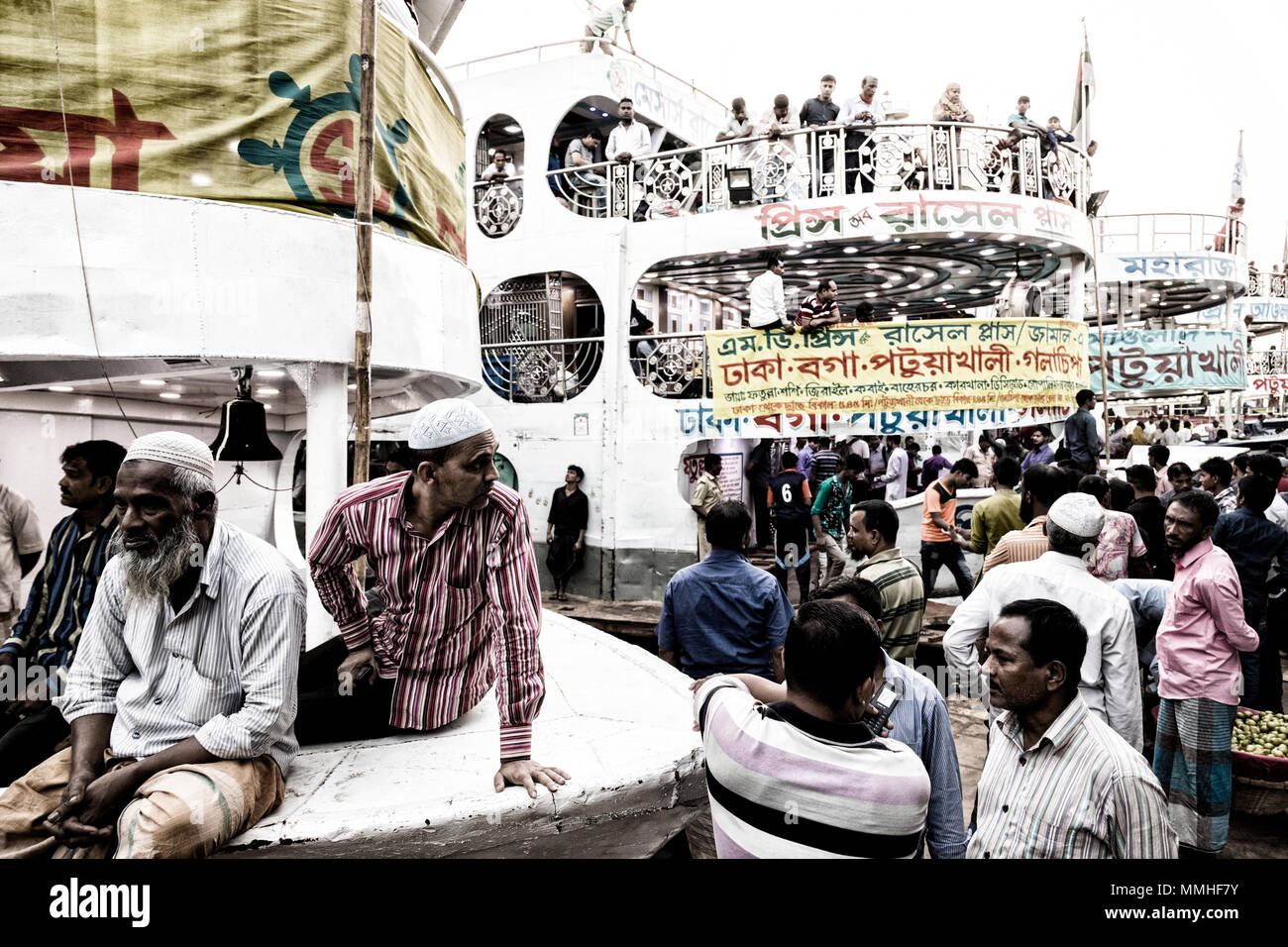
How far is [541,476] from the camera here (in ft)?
41.5

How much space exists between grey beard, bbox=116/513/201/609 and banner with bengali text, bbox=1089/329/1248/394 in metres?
18.4

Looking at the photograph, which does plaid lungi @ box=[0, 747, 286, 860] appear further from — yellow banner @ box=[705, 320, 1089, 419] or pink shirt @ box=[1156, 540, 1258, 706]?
yellow banner @ box=[705, 320, 1089, 419]

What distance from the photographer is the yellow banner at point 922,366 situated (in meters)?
9.69

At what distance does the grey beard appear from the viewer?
2322mm

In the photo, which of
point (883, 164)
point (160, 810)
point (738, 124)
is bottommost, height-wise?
point (160, 810)

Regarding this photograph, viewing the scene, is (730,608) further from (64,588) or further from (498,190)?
(498,190)

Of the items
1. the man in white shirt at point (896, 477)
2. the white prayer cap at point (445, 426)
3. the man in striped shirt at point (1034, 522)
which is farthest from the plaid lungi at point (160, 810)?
the man in white shirt at point (896, 477)

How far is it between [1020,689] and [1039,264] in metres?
12.8

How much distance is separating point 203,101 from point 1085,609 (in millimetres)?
5819

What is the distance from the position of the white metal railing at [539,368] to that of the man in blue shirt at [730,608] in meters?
8.57

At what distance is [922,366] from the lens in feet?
31.9

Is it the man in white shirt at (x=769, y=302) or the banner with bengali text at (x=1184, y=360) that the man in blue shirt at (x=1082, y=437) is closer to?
the man in white shirt at (x=769, y=302)

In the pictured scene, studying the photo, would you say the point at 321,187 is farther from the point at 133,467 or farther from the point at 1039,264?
the point at 1039,264

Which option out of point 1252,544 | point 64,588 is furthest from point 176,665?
point 1252,544
